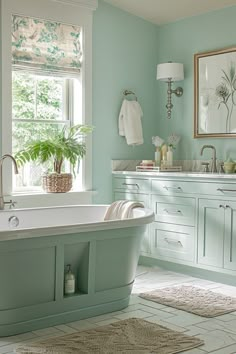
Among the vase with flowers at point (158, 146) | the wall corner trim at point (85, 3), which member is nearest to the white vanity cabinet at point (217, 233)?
the vase with flowers at point (158, 146)

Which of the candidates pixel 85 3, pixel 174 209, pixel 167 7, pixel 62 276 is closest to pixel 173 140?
pixel 174 209

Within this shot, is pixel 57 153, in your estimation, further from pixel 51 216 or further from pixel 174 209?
pixel 174 209

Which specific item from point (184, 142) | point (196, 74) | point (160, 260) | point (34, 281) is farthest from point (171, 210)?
point (34, 281)

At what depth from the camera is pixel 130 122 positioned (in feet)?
19.2

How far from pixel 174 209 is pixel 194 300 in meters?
1.11

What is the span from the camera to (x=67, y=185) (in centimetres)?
529

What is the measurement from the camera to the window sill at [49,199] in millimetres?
5070

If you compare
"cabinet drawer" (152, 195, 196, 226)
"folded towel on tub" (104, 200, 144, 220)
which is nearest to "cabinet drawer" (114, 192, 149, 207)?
"cabinet drawer" (152, 195, 196, 226)

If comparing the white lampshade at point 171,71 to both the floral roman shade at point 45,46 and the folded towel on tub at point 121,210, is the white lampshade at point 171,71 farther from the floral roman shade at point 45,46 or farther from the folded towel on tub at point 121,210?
the folded towel on tub at point 121,210

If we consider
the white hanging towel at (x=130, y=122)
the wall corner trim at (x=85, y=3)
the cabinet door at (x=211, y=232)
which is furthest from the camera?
the white hanging towel at (x=130, y=122)

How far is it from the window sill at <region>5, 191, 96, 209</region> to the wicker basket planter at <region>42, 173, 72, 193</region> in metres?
0.05

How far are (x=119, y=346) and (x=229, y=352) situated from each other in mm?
644

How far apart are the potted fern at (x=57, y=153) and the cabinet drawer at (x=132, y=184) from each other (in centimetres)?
56

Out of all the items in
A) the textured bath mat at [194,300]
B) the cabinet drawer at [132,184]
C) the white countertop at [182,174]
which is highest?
the white countertop at [182,174]
